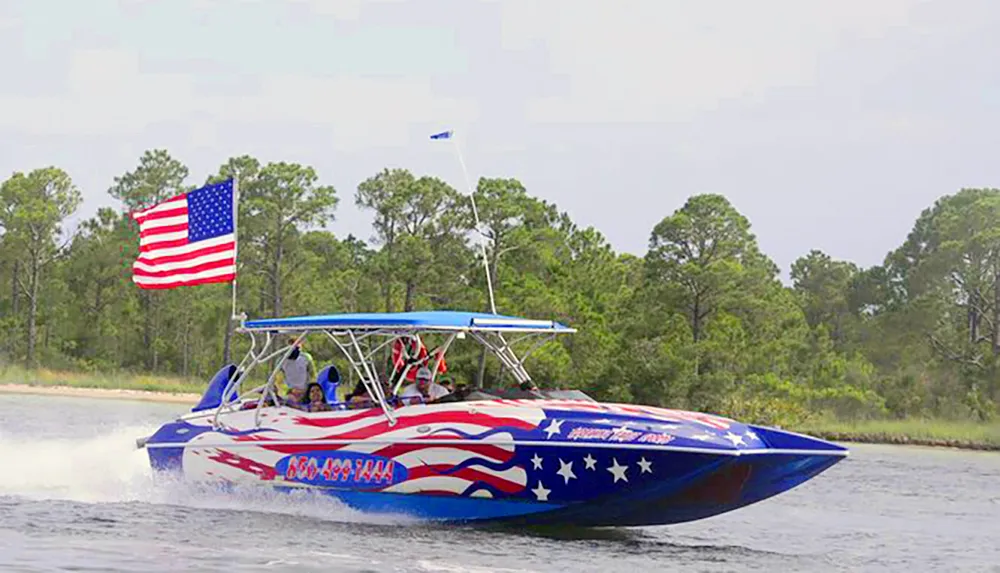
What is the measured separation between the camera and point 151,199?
3059 inches

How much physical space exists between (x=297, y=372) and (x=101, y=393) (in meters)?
41.9

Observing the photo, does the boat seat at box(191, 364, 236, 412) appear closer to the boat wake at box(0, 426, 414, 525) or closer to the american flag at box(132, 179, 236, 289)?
the boat wake at box(0, 426, 414, 525)

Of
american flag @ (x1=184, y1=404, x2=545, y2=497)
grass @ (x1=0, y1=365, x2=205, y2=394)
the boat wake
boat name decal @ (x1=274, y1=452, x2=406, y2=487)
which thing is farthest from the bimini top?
grass @ (x1=0, y1=365, x2=205, y2=394)

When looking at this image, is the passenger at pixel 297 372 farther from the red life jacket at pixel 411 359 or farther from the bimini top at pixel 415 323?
the red life jacket at pixel 411 359

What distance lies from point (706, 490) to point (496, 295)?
37.0 m

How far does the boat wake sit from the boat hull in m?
0.21

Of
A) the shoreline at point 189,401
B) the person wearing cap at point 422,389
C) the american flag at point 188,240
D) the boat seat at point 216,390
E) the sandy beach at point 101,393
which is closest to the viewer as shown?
the person wearing cap at point 422,389

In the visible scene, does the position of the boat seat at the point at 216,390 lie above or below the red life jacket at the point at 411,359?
below

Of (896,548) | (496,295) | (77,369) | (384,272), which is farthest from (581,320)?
(896,548)

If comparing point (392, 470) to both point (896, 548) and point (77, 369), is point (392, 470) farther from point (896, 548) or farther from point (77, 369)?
point (77, 369)

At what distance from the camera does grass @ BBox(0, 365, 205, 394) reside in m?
60.3

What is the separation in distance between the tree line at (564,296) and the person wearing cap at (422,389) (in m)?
25.5

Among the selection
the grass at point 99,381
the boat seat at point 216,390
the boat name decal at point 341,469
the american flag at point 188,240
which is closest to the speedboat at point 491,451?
the boat name decal at point 341,469

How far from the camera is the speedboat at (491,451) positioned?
50.8ft
